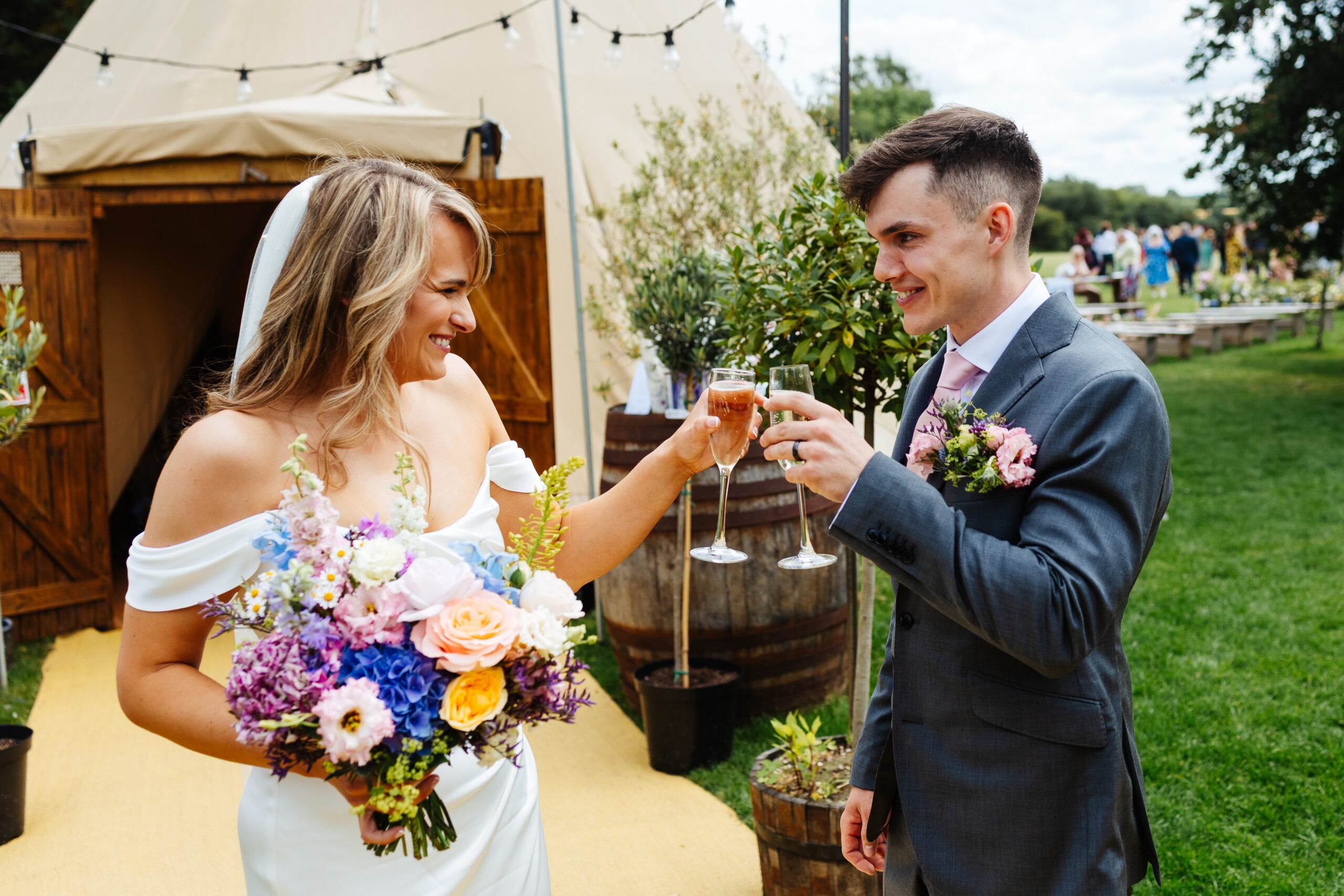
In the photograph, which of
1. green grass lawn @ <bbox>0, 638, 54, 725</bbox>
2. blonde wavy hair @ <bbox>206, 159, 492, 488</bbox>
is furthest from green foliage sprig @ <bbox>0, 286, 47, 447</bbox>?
blonde wavy hair @ <bbox>206, 159, 492, 488</bbox>

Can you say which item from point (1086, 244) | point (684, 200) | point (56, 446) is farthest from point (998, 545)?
point (1086, 244)

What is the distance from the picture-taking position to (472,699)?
1517mm

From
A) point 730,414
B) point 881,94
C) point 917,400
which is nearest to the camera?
point 730,414

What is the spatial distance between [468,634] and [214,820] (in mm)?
3978

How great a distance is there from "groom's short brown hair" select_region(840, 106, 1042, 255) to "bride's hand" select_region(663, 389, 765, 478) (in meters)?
0.60

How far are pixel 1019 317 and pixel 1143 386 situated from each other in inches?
12.7

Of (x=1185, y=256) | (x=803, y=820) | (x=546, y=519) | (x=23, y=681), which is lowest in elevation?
(x=23, y=681)

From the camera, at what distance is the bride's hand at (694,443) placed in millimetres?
2281

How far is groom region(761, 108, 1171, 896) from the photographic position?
170 centimetres

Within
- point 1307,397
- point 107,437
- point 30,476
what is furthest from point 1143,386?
point 1307,397

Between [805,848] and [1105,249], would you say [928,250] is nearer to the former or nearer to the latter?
[805,848]

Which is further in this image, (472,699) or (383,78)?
(383,78)

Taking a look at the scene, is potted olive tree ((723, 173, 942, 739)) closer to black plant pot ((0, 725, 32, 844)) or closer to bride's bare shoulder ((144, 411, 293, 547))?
bride's bare shoulder ((144, 411, 293, 547))

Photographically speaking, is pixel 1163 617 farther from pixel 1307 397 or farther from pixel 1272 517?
pixel 1307 397
